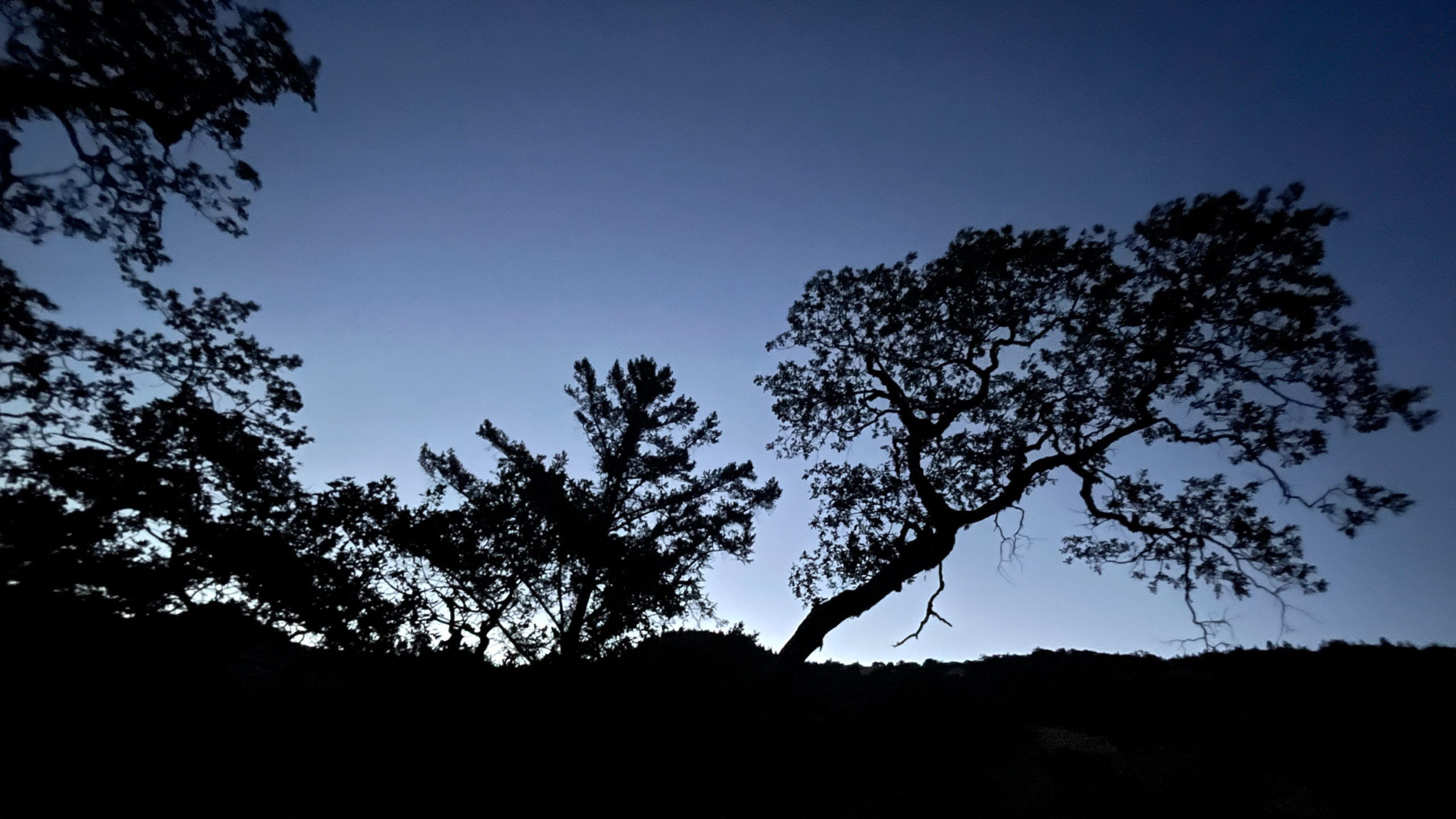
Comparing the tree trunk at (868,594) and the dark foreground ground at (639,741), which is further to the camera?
the tree trunk at (868,594)

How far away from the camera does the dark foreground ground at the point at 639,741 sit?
6.57 m

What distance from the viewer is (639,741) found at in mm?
7527

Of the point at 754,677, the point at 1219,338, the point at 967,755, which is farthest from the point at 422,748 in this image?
the point at 1219,338

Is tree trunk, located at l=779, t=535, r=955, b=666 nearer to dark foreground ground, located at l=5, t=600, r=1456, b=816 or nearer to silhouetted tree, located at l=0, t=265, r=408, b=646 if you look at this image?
dark foreground ground, located at l=5, t=600, r=1456, b=816

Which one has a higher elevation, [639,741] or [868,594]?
[868,594]

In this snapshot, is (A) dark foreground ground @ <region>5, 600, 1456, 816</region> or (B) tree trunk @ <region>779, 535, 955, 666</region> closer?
(A) dark foreground ground @ <region>5, 600, 1456, 816</region>

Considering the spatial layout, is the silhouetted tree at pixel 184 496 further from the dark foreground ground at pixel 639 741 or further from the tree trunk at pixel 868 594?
the tree trunk at pixel 868 594

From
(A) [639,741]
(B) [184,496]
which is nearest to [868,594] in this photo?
(A) [639,741]

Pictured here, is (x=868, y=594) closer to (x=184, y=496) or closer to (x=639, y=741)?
(x=639, y=741)

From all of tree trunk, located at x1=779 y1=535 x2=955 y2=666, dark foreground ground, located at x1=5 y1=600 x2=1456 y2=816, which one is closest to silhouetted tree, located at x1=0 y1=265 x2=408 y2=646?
dark foreground ground, located at x1=5 y1=600 x2=1456 y2=816

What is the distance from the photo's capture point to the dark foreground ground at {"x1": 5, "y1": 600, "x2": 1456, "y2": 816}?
6566mm

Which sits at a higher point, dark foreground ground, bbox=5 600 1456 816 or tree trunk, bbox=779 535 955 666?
tree trunk, bbox=779 535 955 666

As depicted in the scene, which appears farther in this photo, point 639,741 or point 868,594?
point 868,594

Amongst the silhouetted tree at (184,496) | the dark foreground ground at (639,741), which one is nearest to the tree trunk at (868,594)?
the dark foreground ground at (639,741)
